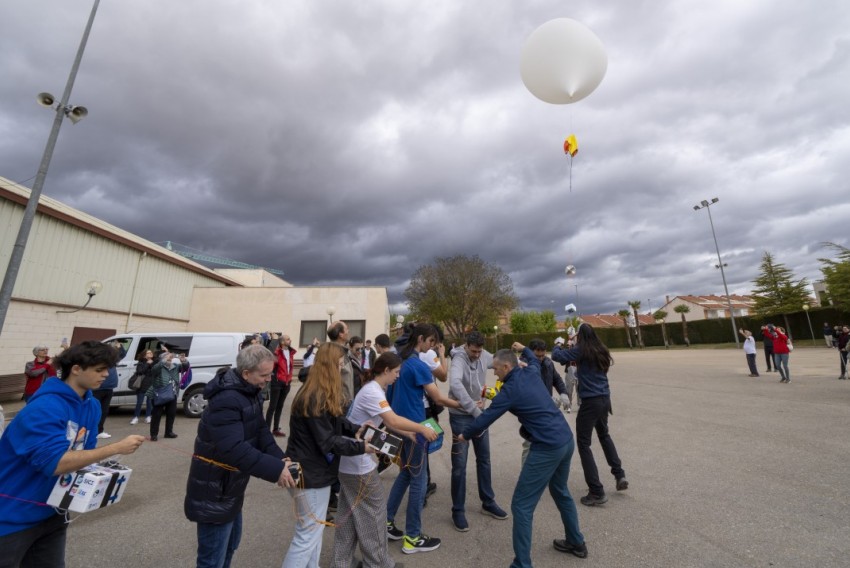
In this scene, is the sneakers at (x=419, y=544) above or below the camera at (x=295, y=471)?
below

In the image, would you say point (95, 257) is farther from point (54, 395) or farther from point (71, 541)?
point (54, 395)

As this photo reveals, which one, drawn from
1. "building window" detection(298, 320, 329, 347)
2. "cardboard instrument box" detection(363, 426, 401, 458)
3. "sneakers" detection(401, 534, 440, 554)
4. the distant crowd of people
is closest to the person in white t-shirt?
the distant crowd of people

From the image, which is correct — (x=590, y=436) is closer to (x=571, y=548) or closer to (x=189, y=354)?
(x=571, y=548)

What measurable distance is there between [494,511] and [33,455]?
12.1 feet

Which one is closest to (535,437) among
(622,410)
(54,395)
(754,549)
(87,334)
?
(754,549)

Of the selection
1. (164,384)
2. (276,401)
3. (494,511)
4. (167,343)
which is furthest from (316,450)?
(167,343)

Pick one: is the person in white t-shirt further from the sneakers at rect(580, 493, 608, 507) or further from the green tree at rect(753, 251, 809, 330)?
the green tree at rect(753, 251, 809, 330)

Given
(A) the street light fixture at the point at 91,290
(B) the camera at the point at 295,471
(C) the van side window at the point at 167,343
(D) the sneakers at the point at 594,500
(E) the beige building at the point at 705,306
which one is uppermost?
(E) the beige building at the point at 705,306

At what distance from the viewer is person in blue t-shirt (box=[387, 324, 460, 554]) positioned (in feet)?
10.7

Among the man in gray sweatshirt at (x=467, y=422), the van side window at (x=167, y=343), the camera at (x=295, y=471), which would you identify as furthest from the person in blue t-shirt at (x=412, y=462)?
the van side window at (x=167, y=343)

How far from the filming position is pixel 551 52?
6.21 metres

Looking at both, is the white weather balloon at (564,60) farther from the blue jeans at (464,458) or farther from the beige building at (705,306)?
the beige building at (705,306)

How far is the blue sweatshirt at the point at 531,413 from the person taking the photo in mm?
2963

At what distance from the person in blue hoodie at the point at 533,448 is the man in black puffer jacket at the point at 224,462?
168cm
